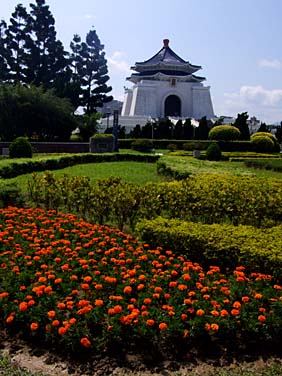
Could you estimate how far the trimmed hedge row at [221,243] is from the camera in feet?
15.0

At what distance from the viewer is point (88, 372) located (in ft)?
10.3

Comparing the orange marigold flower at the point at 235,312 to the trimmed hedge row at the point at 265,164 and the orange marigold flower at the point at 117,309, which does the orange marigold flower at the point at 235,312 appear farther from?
the trimmed hedge row at the point at 265,164

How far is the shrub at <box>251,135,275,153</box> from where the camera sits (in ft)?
88.2

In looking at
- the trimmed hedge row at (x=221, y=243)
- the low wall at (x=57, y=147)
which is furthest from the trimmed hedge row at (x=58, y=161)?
the trimmed hedge row at (x=221, y=243)

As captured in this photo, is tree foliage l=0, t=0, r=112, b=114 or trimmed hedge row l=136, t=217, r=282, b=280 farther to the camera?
tree foliage l=0, t=0, r=112, b=114

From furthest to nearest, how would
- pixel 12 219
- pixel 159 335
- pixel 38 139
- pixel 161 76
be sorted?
pixel 161 76, pixel 38 139, pixel 12 219, pixel 159 335

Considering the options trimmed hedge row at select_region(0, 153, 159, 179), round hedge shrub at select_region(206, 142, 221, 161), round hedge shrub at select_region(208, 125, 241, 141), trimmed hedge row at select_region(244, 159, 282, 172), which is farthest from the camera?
round hedge shrub at select_region(208, 125, 241, 141)

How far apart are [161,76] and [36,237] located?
42621 mm

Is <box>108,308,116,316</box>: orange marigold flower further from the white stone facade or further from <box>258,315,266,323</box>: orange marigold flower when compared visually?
the white stone facade

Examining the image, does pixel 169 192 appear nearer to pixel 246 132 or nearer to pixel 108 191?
pixel 108 191

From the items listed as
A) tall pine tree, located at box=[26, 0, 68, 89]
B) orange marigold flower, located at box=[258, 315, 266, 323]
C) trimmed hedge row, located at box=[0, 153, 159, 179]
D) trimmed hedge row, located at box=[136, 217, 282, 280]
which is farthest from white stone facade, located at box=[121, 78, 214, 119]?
orange marigold flower, located at box=[258, 315, 266, 323]

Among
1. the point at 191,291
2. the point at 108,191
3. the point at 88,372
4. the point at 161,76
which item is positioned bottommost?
the point at 88,372

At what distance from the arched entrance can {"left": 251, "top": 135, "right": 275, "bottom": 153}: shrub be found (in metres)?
20.8

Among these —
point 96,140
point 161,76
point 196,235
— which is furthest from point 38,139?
point 196,235
